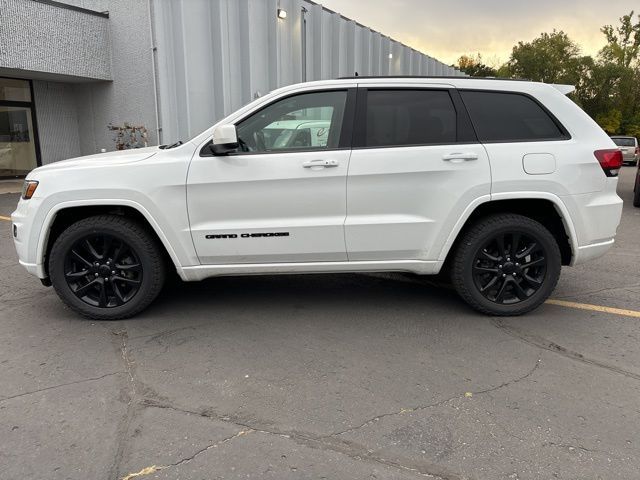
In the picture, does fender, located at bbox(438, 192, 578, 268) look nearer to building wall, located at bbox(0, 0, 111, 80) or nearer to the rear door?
the rear door

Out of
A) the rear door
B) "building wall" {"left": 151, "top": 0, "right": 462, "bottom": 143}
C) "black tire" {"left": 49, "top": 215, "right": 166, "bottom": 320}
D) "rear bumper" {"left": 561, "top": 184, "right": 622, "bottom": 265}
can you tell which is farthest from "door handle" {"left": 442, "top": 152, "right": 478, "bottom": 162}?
"building wall" {"left": 151, "top": 0, "right": 462, "bottom": 143}

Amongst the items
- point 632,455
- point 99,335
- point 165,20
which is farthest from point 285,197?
point 165,20

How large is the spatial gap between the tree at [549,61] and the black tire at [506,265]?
4427 cm

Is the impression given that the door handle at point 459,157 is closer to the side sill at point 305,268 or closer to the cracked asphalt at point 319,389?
the side sill at point 305,268

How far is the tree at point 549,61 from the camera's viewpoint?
44.0m

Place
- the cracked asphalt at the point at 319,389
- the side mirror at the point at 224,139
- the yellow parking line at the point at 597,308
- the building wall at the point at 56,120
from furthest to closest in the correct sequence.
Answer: the building wall at the point at 56,120
the yellow parking line at the point at 597,308
the side mirror at the point at 224,139
the cracked asphalt at the point at 319,389

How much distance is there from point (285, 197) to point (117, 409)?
195 centimetres

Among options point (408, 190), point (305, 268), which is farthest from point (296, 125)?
point (305, 268)

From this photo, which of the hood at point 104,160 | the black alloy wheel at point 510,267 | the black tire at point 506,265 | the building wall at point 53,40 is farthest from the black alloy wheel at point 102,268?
the building wall at point 53,40

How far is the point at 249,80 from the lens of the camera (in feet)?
46.0

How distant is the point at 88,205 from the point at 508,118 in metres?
3.56

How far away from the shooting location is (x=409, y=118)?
4.20 meters

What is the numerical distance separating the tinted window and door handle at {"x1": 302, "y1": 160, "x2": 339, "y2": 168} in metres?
0.33

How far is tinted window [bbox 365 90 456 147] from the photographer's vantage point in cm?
414
